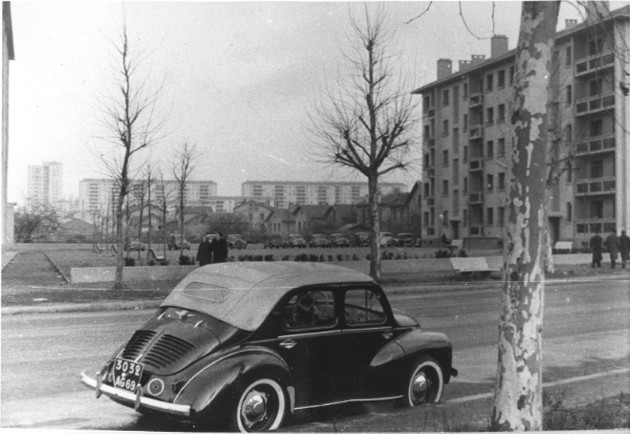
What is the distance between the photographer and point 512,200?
149 inches

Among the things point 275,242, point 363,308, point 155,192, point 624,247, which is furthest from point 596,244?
point 155,192

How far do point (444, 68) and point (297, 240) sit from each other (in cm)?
221

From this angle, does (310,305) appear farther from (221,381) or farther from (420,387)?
(420,387)

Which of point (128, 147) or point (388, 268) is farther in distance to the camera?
point (388, 268)

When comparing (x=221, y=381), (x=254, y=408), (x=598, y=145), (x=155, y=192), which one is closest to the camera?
(x=221, y=381)

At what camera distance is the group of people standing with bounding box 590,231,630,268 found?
18.5 feet

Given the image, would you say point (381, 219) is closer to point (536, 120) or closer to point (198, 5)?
point (536, 120)

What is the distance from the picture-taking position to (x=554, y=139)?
5.70 meters

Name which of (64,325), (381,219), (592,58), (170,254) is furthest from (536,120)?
(64,325)

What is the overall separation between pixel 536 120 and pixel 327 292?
73.1 inches

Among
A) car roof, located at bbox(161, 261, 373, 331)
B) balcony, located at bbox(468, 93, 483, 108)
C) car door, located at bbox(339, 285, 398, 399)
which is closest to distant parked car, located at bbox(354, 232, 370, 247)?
car roof, located at bbox(161, 261, 373, 331)

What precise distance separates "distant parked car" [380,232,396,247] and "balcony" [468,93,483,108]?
1.64 meters

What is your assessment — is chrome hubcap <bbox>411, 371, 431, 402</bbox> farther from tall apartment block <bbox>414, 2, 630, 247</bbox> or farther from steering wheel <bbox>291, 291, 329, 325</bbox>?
tall apartment block <bbox>414, 2, 630, 247</bbox>

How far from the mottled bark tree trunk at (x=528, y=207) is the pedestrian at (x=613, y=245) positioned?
2.34 metres
